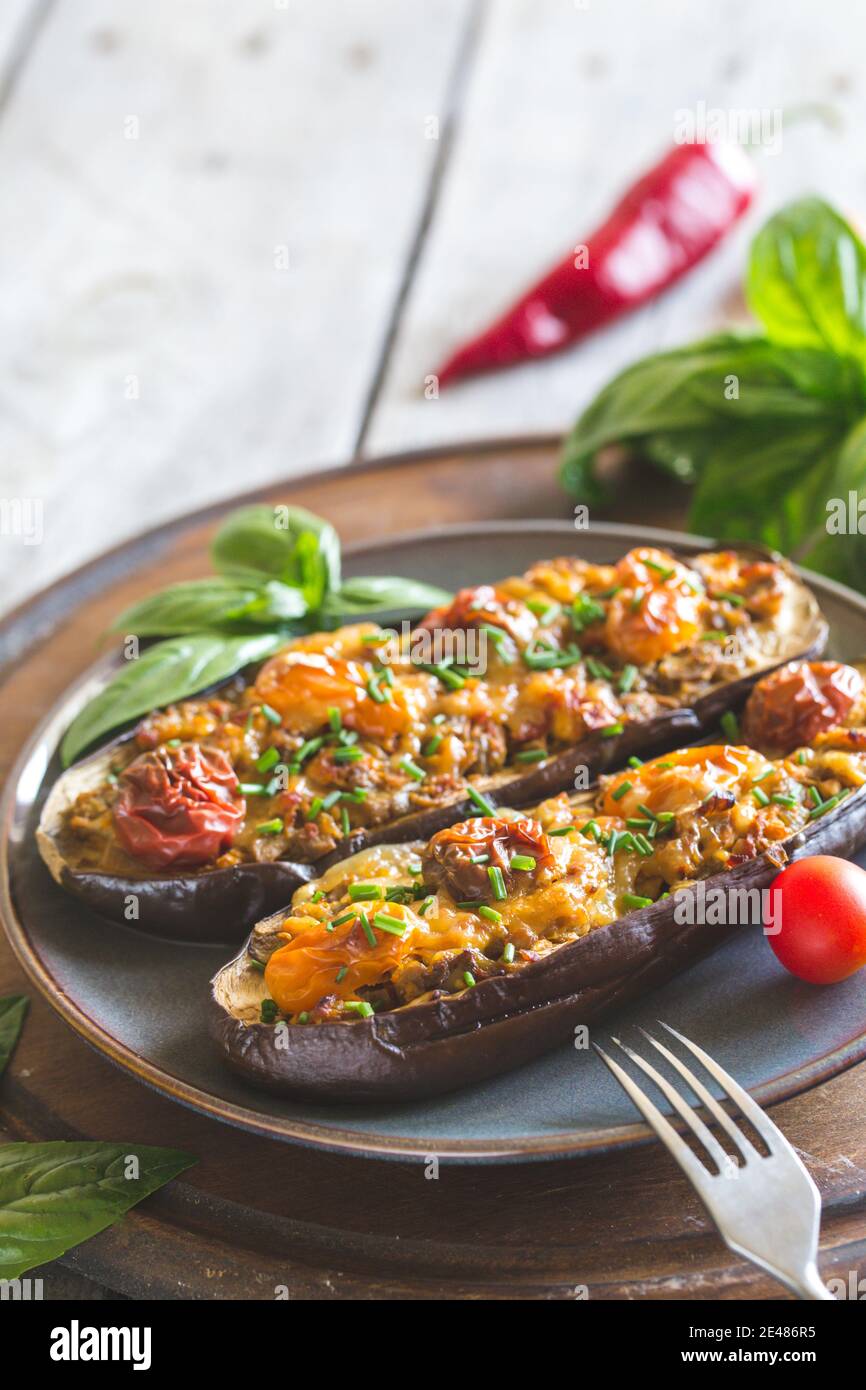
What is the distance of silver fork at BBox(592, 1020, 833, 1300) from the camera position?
7.24 feet

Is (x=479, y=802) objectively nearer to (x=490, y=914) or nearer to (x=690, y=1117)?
(x=490, y=914)

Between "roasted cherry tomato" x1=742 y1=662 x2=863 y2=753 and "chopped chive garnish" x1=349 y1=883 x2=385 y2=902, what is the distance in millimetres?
960

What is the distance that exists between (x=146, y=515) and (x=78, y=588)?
832mm

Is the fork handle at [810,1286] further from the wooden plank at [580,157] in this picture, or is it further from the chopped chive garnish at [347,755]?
the wooden plank at [580,157]

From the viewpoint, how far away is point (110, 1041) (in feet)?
8.58

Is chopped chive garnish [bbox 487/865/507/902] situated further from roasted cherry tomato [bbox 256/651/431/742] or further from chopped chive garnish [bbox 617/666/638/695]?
chopped chive garnish [bbox 617/666/638/695]

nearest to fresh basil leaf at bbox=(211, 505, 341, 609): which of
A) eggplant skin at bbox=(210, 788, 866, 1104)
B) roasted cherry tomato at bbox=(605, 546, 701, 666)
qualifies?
roasted cherry tomato at bbox=(605, 546, 701, 666)

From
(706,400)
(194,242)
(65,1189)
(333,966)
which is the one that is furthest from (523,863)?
(194,242)

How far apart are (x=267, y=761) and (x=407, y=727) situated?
12.8 inches

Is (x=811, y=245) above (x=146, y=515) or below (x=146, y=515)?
above

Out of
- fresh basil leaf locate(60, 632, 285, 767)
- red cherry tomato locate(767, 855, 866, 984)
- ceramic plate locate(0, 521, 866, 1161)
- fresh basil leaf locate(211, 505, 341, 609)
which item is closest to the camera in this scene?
ceramic plate locate(0, 521, 866, 1161)

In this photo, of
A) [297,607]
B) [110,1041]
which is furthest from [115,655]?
[110,1041]

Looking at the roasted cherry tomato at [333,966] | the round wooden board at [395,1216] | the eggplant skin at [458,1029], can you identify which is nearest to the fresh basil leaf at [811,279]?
the eggplant skin at [458,1029]
